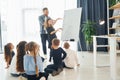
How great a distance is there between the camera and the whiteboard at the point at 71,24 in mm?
5867

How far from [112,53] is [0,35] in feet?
16.0

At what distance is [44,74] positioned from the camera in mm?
3338

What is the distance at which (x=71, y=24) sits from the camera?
599 centimetres

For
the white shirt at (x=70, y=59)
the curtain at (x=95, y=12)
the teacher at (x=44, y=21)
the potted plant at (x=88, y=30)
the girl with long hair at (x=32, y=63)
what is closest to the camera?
the girl with long hair at (x=32, y=63)

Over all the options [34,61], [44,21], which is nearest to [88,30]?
[44,21]

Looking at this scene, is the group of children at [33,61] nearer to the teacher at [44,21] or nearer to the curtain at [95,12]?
the teacher at [44,21]

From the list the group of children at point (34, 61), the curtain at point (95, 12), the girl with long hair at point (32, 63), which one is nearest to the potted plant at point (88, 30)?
the curtain at point (95, 12)

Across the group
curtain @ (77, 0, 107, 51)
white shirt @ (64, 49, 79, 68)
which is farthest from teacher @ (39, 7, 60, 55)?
curtain @ (77, 0, 107, 51)

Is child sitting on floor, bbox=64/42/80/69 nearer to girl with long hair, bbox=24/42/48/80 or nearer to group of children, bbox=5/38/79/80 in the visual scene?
group of children, bbox=5/38/79/80

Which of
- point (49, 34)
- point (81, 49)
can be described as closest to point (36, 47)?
point (49, 34)

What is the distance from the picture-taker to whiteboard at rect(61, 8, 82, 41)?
5.87 m

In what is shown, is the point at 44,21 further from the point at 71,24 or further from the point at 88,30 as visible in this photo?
the point at 88,30

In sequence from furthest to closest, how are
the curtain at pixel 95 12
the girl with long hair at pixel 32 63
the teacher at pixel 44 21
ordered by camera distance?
the curtain at pixel 95 12, the teacher at pixel 44 21, the girl with long hair at pixel 32 63

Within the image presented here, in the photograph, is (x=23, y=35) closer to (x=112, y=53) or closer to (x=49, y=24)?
(x=49, y=24)
